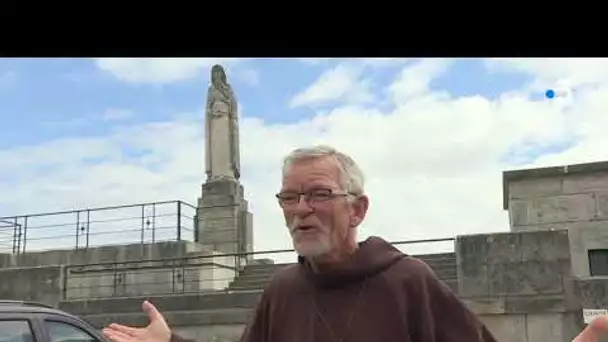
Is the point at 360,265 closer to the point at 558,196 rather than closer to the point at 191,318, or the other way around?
the point at 191,318

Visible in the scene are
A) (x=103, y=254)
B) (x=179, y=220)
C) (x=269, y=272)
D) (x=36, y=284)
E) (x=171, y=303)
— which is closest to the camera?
(x=171, y=303)

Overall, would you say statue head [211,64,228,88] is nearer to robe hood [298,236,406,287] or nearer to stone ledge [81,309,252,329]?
stone ledge [81,309,252,329]

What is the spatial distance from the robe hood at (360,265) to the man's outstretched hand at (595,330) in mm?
721

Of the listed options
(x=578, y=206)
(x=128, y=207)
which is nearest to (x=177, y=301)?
(x=128, y=207)

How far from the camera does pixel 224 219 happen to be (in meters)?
17.4

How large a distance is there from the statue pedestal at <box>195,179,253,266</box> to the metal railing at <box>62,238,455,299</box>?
90cm

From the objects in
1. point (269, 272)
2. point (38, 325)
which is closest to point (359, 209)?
point (38, 325)

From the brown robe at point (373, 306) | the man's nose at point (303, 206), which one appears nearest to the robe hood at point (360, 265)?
the brown robe at point (373, 306)

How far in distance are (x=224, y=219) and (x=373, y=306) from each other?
47.7ft

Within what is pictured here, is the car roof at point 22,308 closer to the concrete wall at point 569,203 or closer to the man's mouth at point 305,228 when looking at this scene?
the man's mouth at point 305,228

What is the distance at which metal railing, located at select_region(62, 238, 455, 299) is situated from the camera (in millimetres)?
15133

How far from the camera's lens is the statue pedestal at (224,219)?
17141mm
